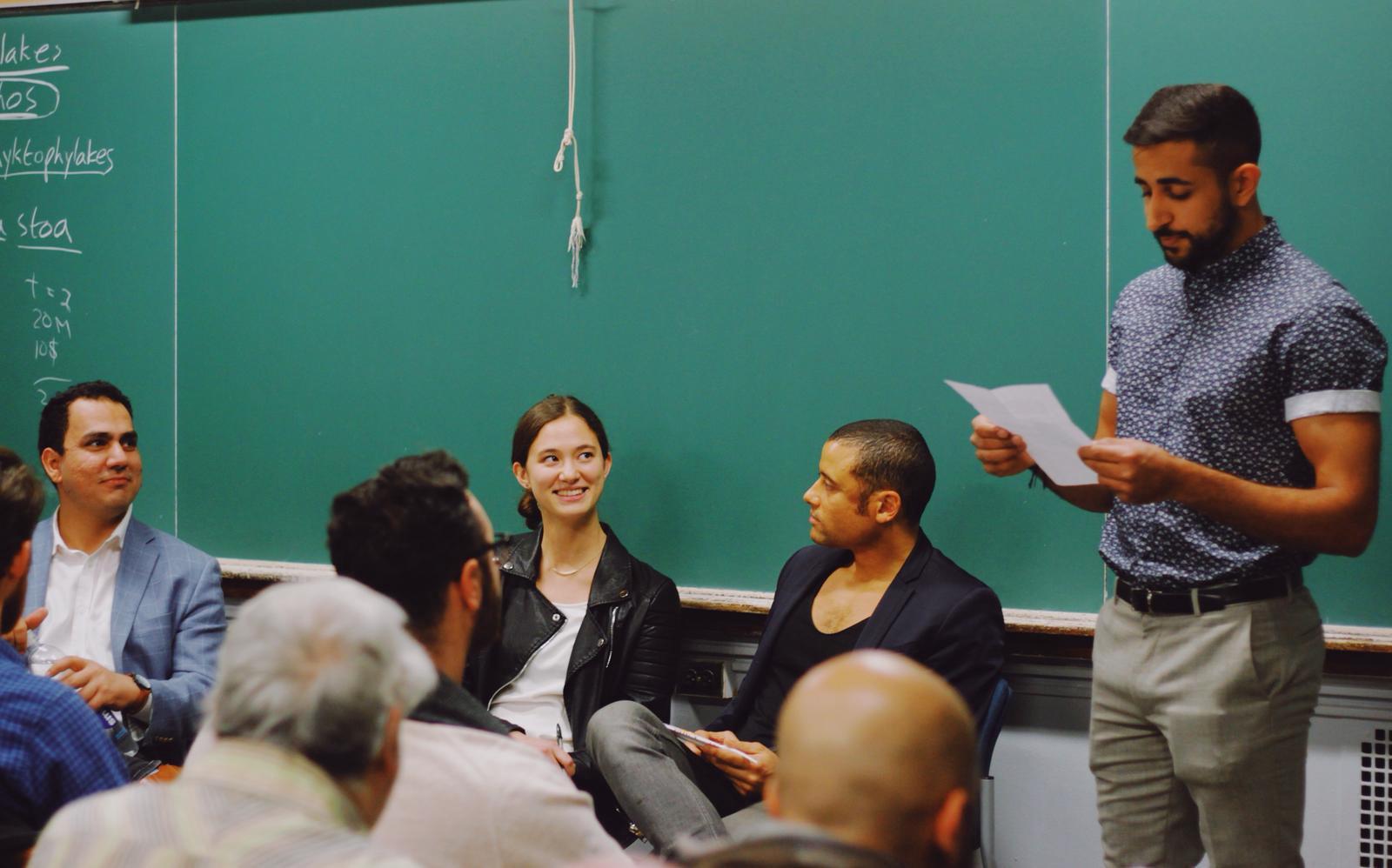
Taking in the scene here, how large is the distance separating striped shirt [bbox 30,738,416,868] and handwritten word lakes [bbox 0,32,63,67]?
3.14m

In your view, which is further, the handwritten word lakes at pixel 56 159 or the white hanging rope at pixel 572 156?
the handwritten word lakes at pixel 56 159

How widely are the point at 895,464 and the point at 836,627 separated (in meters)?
0.37

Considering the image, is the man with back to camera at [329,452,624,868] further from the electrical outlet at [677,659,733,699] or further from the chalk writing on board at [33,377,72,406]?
the chalk writing on board at [33,377,72,406]

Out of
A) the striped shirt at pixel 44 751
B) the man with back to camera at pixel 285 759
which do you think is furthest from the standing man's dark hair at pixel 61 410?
the man with back to camera at pixel 285 759

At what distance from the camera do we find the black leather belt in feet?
6.49

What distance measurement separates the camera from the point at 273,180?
3.41m

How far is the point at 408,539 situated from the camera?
1589 millimetres

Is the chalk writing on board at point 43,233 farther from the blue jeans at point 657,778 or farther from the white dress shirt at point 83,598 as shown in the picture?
the blue jeans at point 657,778

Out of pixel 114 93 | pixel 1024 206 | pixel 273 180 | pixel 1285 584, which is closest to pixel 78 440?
pixel 273 180

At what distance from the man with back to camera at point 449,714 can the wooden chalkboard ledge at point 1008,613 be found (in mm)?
929

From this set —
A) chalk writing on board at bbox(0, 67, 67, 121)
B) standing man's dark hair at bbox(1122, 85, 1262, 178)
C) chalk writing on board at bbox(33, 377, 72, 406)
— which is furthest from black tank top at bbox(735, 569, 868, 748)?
chalk writing on board at bbox(0, 67, 67, 121)

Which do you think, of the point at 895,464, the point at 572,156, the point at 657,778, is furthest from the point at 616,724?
the point at 572,156

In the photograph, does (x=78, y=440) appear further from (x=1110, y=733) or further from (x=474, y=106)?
(x=1110, y=733)

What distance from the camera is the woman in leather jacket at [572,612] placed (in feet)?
9.27
